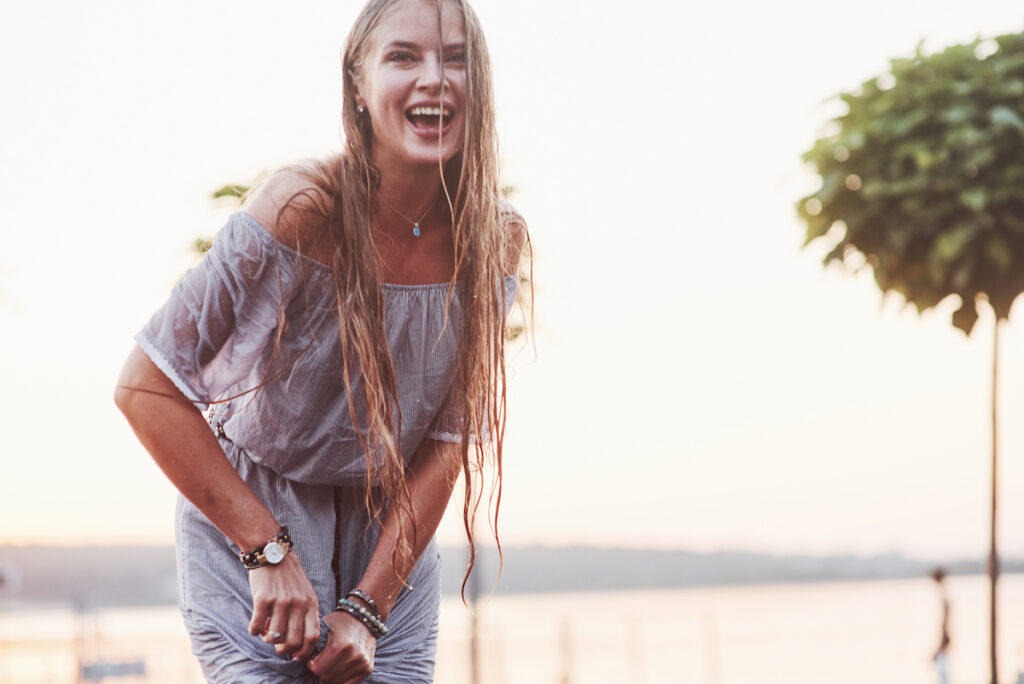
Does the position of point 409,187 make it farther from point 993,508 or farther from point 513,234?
point 993,508

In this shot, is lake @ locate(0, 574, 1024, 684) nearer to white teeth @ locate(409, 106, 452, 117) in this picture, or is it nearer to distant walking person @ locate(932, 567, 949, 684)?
distant walking person @ locate(932, 567, 949, 684)

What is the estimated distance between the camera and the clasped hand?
137 centimetres

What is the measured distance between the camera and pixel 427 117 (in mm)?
1449

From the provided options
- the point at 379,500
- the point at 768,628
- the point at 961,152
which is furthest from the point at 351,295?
the point at 768,628

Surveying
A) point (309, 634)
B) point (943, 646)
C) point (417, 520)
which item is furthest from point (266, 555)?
point (943, 646)

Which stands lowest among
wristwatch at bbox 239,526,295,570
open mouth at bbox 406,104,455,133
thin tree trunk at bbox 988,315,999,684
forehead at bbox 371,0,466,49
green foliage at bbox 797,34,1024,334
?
thin tree trunk at bbox 988,315,999,684

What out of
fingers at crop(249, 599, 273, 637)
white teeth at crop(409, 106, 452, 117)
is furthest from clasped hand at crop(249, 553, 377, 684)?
white teeth at crop(409, 106, 452, 117)

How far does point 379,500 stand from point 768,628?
1033 inches

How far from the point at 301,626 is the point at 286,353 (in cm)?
36

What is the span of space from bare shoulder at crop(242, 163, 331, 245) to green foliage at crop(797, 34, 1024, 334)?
24.8 ft

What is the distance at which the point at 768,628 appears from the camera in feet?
85.4

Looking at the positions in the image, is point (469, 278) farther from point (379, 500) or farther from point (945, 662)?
point (945, 662)

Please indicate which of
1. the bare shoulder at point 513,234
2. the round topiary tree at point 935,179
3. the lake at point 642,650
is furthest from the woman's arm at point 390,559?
the round topiary tree at point 935,179

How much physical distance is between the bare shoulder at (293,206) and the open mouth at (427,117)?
146 mm
